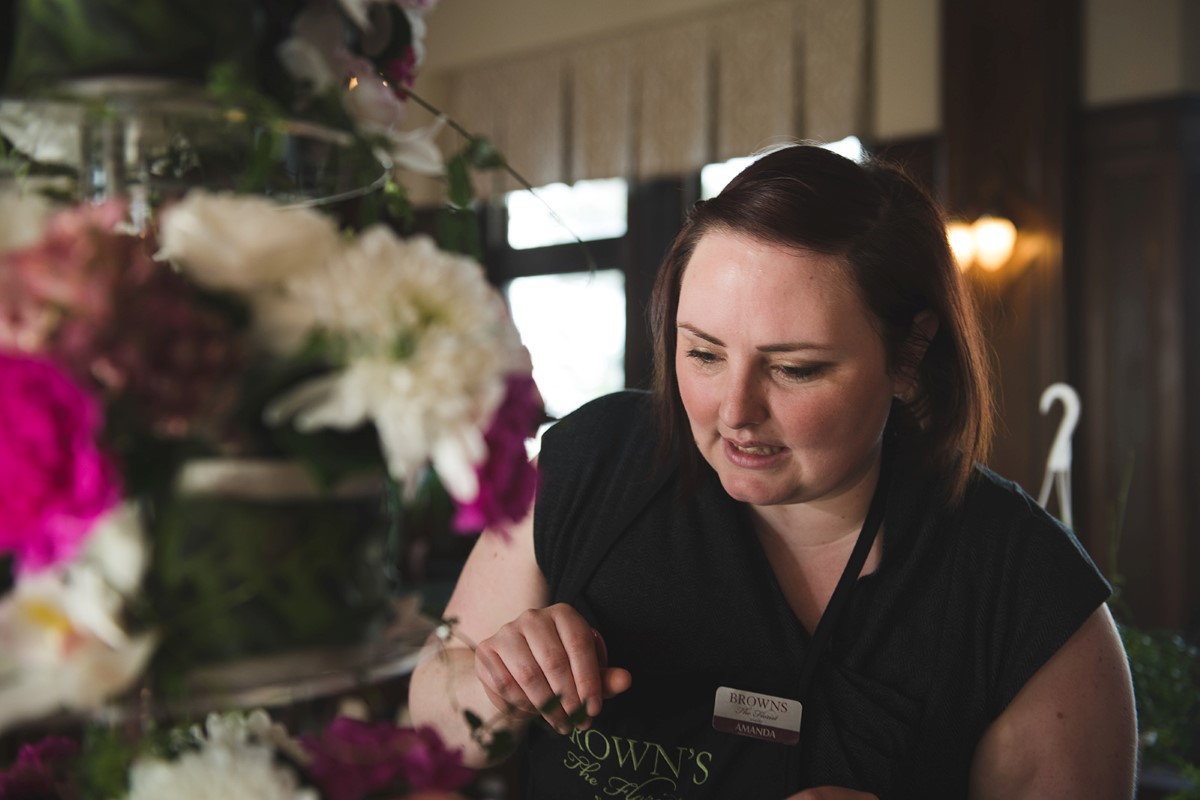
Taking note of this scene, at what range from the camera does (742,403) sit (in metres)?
1.30

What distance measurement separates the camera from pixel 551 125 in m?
6.32

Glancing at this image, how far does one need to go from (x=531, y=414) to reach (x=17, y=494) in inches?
10.9

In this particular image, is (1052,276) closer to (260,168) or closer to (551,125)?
(551,125)

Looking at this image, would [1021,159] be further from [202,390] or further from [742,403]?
[202,390]

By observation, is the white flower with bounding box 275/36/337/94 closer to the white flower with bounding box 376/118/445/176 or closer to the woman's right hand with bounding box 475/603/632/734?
the white flower with bounding box 376/118/445/176

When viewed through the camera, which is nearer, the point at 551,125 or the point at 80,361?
the point at 80,361

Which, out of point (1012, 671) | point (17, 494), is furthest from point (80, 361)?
point (1012, 671)

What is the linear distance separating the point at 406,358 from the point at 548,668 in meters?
0.67

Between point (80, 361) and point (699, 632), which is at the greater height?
point (80, 361)

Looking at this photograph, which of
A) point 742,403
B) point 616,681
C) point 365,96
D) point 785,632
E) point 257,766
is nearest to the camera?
point 257,766

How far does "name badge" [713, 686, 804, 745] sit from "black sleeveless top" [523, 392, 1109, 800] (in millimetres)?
18

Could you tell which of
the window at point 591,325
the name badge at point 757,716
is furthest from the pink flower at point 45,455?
the window at point 591,325

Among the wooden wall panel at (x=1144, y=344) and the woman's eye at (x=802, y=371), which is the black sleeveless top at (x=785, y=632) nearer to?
the woman's eye at (x=802, y=371)

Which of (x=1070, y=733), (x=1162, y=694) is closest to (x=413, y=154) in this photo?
(x=1070, y=733)
